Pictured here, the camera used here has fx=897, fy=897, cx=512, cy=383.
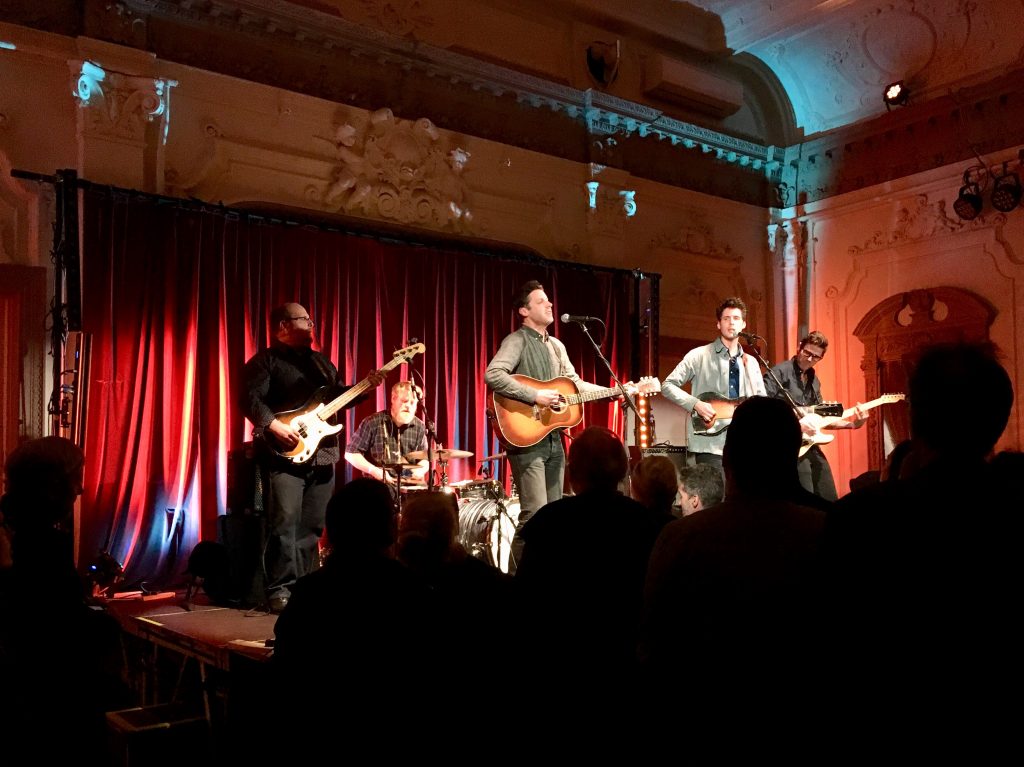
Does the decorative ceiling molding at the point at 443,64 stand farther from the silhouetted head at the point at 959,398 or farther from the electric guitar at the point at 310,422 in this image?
the silhouetted head at the point at 959,398

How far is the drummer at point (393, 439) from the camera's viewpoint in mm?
6086

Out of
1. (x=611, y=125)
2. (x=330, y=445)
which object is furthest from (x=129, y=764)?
(x=611, y=125)

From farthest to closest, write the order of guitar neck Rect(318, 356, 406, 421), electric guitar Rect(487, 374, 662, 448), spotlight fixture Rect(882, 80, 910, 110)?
1. spotlight fixture Rect(882, 80, 910, 110)
2. electric guitar Rect(487, 374, 662, 448)
3. guitar neck Rect(318, 356, 406, 421)

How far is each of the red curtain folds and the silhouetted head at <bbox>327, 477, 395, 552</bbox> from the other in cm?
420

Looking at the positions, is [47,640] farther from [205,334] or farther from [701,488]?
[205,334]

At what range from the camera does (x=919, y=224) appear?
8.98 meters

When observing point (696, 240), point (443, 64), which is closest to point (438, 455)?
point (443, 64)

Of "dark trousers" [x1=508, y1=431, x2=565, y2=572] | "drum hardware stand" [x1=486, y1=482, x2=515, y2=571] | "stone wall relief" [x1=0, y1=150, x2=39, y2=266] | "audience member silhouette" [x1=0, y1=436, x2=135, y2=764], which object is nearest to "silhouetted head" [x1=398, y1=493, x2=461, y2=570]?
"audience member silhouette" [x1=0, y1=436, x2=135, y2=764]

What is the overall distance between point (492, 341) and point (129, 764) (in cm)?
527

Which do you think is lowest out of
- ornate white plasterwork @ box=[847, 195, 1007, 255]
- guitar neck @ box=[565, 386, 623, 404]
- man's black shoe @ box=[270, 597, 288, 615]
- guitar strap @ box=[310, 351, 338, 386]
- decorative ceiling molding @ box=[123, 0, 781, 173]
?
man's black shoe @ box=[270, 597, 288, 615]

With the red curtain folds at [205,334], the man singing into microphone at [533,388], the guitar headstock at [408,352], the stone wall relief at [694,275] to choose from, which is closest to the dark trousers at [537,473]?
the man singing into microphone at [533,388]

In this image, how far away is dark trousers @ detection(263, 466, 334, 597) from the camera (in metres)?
4.63

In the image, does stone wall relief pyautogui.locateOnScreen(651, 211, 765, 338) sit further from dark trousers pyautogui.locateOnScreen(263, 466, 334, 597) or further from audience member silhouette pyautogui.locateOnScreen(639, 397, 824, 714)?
audience member silhouette pyautogui.locateOnScreen(639, 397, 824, 714)

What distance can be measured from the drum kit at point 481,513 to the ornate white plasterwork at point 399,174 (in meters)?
2.33
